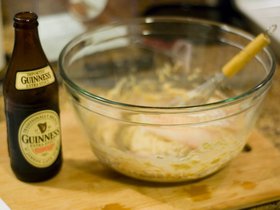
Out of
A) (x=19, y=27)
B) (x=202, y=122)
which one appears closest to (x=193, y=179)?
(x=202, y=122)

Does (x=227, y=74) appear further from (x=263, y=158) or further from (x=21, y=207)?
(x=21, y=207)

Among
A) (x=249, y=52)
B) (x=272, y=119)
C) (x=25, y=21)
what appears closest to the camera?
(x=25, y=21)

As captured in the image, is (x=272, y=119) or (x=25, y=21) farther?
(x=272, y=119)

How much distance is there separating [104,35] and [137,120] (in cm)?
30

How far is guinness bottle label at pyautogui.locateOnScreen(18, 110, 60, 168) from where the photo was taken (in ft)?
2.41

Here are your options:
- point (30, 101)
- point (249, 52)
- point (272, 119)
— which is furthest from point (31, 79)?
point (272, 119)

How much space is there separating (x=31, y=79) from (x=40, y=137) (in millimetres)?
85

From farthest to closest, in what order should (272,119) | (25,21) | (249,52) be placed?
1. (272,119)
2. (249,52)
3. (25,21)

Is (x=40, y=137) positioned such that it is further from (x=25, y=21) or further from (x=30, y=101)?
(x=25, y=21)

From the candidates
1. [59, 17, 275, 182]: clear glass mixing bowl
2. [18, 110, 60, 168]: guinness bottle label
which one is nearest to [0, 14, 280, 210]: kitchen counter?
[59, 17, 275, 182]: clear glass mixing bowl

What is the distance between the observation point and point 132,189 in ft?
2.58

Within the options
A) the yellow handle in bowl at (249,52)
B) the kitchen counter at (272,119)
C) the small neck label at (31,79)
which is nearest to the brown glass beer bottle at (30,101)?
the small neck label at (31,79)

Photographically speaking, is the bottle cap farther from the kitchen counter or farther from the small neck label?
the kitchen counter

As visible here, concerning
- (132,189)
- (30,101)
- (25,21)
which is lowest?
(132,189)
